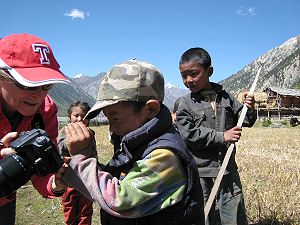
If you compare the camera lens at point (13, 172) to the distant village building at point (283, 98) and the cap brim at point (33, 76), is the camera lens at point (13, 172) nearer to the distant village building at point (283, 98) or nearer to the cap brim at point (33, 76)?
the cap brim at point (33, 76)

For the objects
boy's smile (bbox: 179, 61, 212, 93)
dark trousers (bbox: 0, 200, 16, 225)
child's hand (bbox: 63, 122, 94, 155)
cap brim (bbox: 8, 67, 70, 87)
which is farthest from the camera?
boy's smile (bbox: 179, 61, 212, 93)

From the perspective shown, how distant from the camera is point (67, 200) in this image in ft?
16.4

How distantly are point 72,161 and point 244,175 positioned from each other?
19.5 ft

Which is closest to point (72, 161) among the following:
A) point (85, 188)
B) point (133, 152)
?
point (85, 188)

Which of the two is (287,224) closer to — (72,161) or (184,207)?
(184,207)

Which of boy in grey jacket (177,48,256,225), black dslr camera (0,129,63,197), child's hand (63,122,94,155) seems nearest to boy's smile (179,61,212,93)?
boy in grey jacket (177,48,256,225)

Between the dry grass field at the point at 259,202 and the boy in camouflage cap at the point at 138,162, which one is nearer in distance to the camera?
the boy in camouflage cap at the point at 138,162

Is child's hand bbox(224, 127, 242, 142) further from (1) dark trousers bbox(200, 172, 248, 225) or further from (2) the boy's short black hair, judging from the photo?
(2) the boy's short black hair

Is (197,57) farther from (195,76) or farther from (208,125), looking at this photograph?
(208,125)

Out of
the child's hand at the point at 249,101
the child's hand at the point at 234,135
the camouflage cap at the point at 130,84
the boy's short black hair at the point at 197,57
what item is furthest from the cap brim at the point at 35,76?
the boy's short black hair at the point at 197,57

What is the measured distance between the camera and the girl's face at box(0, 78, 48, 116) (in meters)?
2.31

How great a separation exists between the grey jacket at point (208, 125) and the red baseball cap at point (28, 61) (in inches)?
82.4

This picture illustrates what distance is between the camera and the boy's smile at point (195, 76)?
4.29 m

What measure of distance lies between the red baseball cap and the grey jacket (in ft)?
6.86
